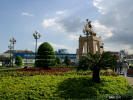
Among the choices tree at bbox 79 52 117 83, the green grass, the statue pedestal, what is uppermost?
the statue pedestal

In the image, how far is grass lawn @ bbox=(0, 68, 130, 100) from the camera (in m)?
21.0

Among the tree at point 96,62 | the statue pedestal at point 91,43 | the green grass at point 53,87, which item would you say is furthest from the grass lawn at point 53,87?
the statue pedestal at point 91,43

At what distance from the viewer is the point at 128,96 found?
75.7ft

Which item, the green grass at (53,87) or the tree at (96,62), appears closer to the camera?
the green grass at (53,87)

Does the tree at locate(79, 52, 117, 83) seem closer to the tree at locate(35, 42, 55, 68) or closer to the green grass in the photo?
the green grass

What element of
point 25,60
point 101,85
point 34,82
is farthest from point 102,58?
point 25,60

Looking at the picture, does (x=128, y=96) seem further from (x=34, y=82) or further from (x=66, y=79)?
(x=34, y=82)

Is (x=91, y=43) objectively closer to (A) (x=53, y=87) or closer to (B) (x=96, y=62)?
(B) (x=96, y=62)

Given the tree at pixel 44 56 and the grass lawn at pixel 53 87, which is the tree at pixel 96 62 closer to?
the grass lawn at pixel 53 87

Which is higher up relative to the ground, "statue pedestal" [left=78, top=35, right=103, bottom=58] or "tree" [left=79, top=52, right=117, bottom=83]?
"statue pedestal" [left=78, top=35, right=103, bottom=58]

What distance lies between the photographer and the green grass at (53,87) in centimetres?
2097

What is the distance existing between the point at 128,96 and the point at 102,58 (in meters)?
4.49

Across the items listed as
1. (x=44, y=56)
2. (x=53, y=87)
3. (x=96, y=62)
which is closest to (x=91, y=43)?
(x=44, y=56)

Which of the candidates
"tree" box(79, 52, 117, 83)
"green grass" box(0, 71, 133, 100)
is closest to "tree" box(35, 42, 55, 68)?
"green grass" box(0, 71, 133, 100)
